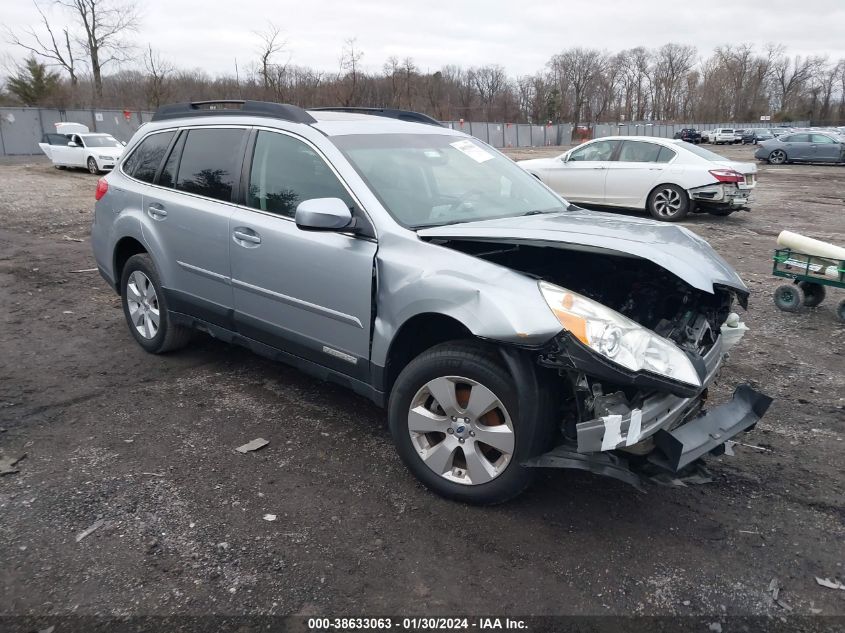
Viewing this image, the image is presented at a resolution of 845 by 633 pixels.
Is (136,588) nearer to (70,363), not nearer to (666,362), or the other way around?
(666,362)

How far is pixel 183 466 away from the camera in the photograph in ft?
11.7

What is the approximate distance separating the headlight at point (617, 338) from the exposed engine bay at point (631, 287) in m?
0.37

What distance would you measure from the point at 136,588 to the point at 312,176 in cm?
232

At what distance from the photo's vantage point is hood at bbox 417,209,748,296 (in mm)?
2900

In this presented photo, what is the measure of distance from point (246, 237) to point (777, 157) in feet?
111

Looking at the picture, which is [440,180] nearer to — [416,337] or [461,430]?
[416,337]

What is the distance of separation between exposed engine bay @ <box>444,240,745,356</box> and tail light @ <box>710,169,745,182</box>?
9978 mm

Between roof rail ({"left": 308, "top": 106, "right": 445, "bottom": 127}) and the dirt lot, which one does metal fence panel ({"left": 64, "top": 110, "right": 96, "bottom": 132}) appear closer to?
the dirt lot

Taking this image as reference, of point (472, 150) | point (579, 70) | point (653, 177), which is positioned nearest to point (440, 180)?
point (472, 150)

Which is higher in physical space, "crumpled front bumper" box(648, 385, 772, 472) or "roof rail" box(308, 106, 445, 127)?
"roof rail" box(308, 106, 445, 127)

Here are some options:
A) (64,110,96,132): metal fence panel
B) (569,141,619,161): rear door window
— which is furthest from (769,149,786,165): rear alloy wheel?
(64,110,96,132): metal fence panel

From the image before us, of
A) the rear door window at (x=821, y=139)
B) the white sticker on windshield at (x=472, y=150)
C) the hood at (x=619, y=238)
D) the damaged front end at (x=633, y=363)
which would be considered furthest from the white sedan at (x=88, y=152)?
the rear door window at (x=821, y=139)

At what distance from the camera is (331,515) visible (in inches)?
123

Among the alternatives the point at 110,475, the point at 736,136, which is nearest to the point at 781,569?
the point at 110,475
